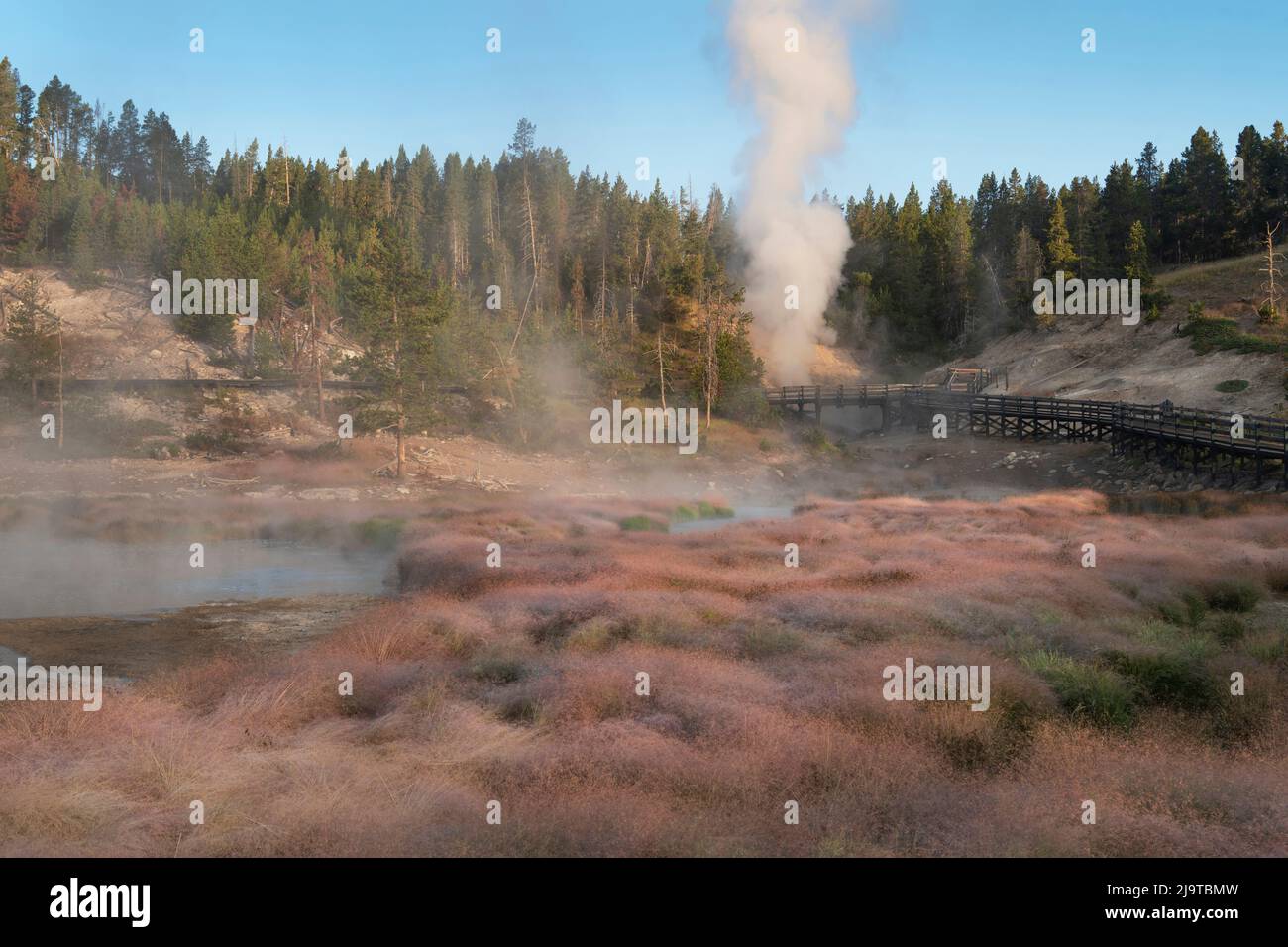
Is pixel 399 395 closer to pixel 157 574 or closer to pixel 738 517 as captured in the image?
pixel 738 517

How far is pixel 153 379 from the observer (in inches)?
2354

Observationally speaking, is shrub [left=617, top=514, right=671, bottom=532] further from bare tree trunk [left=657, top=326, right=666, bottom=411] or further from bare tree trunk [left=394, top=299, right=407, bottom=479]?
bare tree trunk [left=657, top=326, right=666, bottom=411]

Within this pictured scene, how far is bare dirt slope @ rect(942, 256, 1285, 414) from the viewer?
2249 inches

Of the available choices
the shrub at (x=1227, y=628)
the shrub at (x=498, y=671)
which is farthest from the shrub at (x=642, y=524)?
the shrub at (x=1227, y=628)

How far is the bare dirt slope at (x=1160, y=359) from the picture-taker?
57.1 meters

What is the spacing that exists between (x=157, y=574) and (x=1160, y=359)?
2639 inches

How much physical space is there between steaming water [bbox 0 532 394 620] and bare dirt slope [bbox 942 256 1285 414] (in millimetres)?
49542

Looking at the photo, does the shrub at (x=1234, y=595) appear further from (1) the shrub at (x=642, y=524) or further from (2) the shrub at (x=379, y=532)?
(2) the shrub at (x=379, y=532)

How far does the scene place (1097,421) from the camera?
1993 inches

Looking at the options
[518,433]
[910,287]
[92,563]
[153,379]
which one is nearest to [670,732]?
[92,563]

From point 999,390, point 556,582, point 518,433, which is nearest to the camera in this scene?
point 556,582

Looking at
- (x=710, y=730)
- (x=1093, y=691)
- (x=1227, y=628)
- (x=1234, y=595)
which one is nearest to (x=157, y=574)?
(x=710, y=730)
